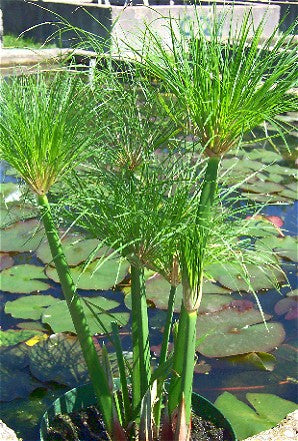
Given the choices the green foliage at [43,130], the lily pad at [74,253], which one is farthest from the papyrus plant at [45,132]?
the lily pad at [74,253]

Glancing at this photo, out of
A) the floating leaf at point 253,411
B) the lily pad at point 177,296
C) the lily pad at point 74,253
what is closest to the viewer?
the floating leaf at point 253,411

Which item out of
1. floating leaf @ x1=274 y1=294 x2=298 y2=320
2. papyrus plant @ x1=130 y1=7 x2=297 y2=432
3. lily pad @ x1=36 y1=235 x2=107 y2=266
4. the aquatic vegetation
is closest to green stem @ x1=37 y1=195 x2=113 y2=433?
the aquatic vegetation

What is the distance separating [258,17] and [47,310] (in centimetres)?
597

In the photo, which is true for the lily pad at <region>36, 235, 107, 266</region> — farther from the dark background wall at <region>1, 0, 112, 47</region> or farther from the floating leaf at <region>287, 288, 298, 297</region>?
the dark background wall at <region>1, 0, 112, 47</region>

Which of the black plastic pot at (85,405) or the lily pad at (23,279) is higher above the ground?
the black plastic pot at (85,405)

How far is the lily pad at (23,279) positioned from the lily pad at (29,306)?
75mm

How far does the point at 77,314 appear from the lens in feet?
4.19

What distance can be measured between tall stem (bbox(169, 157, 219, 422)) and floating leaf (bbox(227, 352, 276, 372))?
0.70m

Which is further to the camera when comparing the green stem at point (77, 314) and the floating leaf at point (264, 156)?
the floating leaf at point (264, 156)

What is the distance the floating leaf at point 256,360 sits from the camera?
77.0 inches

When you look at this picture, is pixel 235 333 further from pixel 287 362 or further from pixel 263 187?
pixel 263 187

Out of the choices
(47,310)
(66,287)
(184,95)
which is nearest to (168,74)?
(184,95)

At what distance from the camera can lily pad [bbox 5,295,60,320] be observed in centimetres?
216

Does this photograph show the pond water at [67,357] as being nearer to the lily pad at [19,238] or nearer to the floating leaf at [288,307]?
the floating leaf at [288,307]
